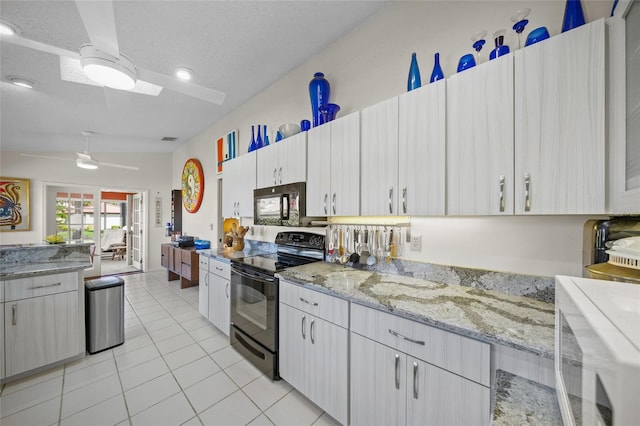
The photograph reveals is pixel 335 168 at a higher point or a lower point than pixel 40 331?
higher

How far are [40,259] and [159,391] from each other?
6.09 ft

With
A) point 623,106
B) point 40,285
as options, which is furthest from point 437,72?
point 40,285

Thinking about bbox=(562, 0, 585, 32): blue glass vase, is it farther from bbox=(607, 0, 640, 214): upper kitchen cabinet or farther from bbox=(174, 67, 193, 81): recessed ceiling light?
bbox=(174, 67, 193, 81): recessed ceiling light

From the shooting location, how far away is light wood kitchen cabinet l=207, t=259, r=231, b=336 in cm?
257

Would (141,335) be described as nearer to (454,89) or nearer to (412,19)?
(454,89)

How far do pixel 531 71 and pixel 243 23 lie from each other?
6.72 ft

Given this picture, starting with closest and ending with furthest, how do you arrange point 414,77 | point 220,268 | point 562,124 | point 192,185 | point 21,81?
point 562,124 → point 414,77 → point 21,81 → point 220,268 → point 192,185

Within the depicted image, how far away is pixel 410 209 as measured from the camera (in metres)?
1.50

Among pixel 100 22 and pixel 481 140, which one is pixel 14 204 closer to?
pixel 100 22

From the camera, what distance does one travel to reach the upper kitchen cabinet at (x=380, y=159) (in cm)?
158

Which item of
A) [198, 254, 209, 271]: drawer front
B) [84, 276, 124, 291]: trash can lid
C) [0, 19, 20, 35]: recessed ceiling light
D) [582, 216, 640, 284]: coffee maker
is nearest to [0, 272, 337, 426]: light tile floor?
[84, 276, 124, 291]: trash can lid

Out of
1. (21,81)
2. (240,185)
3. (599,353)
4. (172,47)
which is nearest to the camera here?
(599,353)

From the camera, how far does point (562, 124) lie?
1039mm

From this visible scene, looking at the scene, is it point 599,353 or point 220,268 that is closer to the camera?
point 599,353
